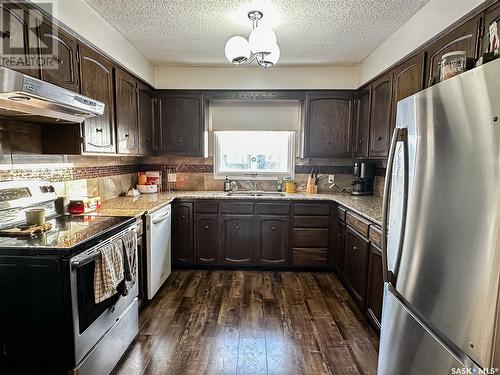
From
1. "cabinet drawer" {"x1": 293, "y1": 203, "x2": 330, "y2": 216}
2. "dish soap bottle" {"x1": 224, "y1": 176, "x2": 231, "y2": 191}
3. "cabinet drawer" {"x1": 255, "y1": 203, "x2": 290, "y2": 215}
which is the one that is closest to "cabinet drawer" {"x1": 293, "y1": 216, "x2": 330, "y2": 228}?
"cabinet drawer" {"x1": 293, "y1": 203, "x2": 330, "y2": 216}

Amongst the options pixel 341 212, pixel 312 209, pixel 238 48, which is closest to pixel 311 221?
pixel 312 209

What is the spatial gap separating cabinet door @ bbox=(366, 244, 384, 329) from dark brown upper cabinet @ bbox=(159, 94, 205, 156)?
2289 millimetres

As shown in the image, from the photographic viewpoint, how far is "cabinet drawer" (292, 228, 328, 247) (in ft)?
11.1

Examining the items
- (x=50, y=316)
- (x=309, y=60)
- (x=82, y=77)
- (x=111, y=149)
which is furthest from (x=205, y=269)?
(x=309, y=60)

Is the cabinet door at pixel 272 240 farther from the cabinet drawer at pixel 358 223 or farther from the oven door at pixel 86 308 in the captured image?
the oven door at pixel 86 308

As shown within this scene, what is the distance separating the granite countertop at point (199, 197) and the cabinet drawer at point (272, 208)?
0.27ft

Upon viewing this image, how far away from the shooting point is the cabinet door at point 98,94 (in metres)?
2.12

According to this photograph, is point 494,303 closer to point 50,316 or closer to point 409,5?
point 50,316

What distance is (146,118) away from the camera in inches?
132

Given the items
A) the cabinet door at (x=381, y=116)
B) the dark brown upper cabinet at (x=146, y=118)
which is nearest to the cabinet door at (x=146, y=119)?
the dark brown upper cabinet at (x=146, y=118)

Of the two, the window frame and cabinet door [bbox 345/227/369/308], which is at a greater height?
the window frame

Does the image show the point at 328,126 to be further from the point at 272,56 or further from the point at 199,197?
the point at 199,197

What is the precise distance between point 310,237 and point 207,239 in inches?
47.5

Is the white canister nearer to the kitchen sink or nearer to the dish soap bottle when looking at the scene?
the kitchen sink
